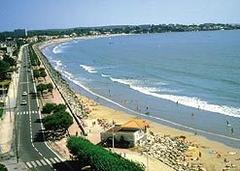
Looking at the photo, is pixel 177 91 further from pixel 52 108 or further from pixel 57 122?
pixel 57 122

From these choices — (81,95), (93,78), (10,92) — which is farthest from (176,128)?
(93,78)

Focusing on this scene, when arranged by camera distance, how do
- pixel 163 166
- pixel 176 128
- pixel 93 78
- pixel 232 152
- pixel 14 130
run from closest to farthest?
pixel 163 166 < pixel 232 152 < pixel 14 130 < pixel 176 128 < pixel 93 78

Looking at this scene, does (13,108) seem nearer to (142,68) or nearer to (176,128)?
(176,128)

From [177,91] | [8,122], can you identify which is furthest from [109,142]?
[177,91]

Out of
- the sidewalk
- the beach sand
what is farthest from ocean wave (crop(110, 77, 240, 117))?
the sidewalk

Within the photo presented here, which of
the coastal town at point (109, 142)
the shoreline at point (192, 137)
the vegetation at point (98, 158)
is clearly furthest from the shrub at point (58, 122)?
the shoreline at point (192, 137)

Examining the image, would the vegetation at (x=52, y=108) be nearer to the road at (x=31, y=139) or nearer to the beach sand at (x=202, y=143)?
the road at (x=31, y=139)
